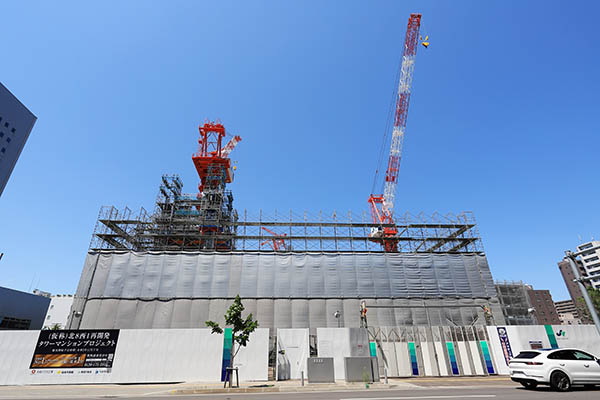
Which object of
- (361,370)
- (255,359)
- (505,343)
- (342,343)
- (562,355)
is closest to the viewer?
(562,355)

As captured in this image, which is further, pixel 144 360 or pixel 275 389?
pixel 144 360

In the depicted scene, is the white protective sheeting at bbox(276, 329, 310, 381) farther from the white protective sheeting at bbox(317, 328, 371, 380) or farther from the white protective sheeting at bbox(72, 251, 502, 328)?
the white protective sheeting at bbox(72, 251, 502, 328)

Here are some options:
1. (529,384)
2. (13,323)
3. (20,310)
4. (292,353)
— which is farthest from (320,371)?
(20,310)

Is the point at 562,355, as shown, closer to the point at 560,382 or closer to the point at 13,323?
the point at 560,382

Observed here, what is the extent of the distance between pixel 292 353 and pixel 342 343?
3302 mm

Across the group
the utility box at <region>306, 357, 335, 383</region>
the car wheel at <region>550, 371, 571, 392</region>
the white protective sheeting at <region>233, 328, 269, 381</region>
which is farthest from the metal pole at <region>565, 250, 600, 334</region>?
the white protective sheeting at <region>233, 328, 269, 381</region>

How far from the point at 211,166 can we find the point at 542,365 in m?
41.9

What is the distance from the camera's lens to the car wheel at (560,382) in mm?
9359

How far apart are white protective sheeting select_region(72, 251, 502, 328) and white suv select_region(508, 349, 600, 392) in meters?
19.5

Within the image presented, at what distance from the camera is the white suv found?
9.47m

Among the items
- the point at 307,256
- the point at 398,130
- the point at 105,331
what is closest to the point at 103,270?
the point at 105,331

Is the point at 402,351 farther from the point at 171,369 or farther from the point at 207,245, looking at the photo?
the point at 207,245

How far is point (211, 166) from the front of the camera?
4356 cm

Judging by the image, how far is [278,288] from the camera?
1164 inches
